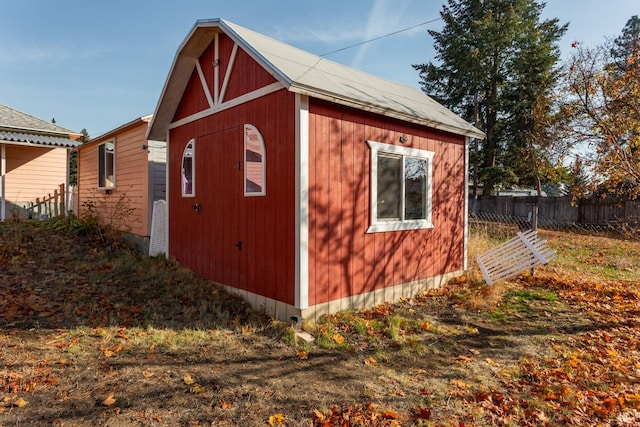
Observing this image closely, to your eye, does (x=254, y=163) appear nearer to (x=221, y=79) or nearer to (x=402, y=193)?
(x=221, y=79)

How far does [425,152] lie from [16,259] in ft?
27.7

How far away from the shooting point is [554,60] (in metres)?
20.9

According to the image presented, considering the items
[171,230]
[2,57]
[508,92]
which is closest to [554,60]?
[508,92]

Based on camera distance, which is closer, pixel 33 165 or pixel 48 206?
pixel 33 165

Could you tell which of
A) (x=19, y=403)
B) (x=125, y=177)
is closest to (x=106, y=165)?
(x=125, y=177)

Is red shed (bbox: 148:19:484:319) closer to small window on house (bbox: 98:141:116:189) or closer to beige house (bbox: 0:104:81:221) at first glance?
small window on house (bbox: 98:141:116:189)

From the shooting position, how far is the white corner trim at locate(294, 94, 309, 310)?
4.86m

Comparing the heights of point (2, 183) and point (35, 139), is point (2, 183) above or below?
below

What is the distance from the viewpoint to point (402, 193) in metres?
6.28

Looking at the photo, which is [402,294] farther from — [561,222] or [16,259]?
[561,222]

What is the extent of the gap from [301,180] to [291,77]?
131 cm

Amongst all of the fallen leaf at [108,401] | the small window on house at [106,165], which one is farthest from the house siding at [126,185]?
the fallen leaf at [108,401]

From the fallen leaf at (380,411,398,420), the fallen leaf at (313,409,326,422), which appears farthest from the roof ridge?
the fallen leaf at (380,411,398,420)

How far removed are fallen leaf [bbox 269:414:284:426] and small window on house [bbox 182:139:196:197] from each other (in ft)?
17.1
